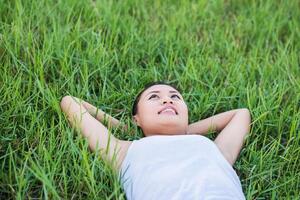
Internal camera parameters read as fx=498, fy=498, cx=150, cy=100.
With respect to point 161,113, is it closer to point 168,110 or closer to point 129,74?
point 168,110

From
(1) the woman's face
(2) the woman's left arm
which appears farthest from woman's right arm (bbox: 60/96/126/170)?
(2) the woman's left arm

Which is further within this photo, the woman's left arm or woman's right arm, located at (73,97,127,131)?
woman's right arm, located at (73,97,127,131)

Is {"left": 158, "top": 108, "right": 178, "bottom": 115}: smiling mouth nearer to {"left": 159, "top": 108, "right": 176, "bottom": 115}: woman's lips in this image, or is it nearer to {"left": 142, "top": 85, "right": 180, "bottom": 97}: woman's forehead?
{"left": 159, "top": 108, "right": 176, "bottom": 115}: woman's lips

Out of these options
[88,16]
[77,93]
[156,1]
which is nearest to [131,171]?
[77,93]

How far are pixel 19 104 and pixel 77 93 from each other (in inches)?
13.6

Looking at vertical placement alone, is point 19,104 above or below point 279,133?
above

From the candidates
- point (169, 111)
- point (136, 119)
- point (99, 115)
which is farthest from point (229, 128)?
point (99, 115)

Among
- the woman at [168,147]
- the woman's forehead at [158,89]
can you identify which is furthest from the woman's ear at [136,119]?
the woman's forehead at [158,89]

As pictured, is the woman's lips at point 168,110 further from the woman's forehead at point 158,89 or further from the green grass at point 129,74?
the green grass at point 129,74

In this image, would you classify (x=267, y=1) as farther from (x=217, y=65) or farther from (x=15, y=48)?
(x=15, y=48)

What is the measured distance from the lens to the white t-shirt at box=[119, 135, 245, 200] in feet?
6.89

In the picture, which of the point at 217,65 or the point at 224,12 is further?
the point at 224,12

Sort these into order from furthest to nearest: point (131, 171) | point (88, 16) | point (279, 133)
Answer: point (88, 16), point (279, 133), point (131, 171)

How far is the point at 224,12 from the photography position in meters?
3.79
